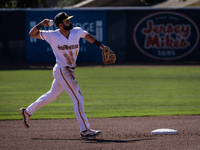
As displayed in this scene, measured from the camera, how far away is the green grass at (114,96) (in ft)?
27.8

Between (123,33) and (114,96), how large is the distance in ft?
39.7

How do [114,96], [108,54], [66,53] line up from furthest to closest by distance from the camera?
1. [114,96]
2. [108,54]
3. [66,53]

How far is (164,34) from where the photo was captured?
2228 centimetres

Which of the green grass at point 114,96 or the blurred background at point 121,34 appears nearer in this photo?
the green grass at point 114,96

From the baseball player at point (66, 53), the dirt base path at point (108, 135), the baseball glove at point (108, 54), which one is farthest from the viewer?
the baseball glove at point (108, 54)

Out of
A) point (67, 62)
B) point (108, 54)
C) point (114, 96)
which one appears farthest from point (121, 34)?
point (67, 62)

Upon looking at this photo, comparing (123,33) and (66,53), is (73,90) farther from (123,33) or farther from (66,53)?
(123,33)

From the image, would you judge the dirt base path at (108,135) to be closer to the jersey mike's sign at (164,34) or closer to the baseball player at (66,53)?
the baseball player at (66,53)

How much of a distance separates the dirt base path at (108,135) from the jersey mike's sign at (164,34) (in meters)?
15.0

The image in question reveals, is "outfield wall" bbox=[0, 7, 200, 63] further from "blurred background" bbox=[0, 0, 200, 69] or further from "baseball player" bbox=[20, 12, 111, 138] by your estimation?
"baseball player" bbox=[20, 12, 111, 138]

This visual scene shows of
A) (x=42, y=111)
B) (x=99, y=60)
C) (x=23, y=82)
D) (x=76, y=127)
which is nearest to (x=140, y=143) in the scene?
(x=76, y=127)

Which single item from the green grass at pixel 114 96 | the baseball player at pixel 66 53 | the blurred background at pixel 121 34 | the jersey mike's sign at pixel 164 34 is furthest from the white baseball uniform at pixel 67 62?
the jersey mike's sign at pixel 164 34

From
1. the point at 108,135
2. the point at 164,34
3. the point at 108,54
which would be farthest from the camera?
the point at 164,34

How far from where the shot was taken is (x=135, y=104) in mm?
9453
